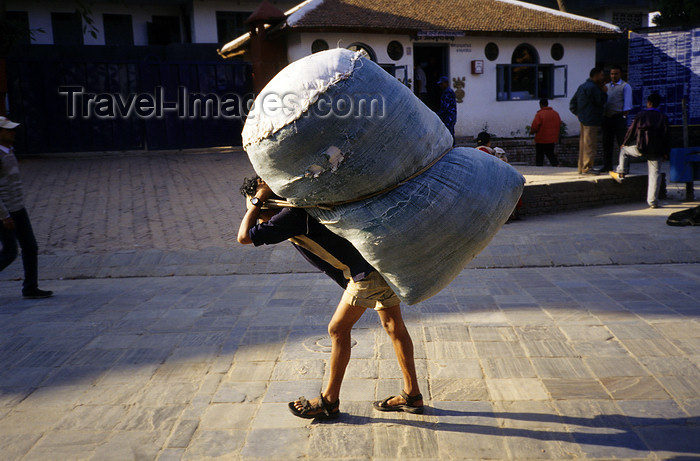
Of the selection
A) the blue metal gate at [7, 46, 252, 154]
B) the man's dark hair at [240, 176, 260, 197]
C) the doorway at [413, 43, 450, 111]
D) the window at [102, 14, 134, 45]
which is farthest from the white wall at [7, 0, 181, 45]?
the man's dark hair at [240, 176, 260, 197]

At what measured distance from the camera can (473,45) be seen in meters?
17.1

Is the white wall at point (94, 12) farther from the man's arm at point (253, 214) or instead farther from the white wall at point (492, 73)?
the man's arm at point (253, 214)

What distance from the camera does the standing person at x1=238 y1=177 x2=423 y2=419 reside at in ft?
9.72

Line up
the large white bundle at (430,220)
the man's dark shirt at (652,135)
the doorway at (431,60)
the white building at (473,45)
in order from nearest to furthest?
the large white bundle at (430,220) → the man's dark shirt at (652,135) → the white building at (473,45) → the doorway at (431,60)

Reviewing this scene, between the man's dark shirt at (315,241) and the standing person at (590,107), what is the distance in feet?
28.3

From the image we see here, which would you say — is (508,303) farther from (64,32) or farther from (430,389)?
(64,32)

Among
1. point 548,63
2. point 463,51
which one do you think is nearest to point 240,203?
point 463,51

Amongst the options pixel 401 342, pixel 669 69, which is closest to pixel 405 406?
pixel 401 342

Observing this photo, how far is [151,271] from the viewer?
7.14 meters

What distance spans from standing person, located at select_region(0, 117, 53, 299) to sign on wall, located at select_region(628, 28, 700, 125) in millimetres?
15805

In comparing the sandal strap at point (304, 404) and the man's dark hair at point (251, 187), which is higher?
the man's dark hair at point (251, 187)

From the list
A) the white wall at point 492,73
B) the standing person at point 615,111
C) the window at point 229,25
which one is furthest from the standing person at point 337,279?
Answer: the window at point 229,25

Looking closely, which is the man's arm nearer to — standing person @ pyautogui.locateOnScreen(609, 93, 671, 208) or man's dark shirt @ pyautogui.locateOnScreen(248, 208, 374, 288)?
man's dark shirt @ pyautogui.locateOnScreen(248, 208, 374, 288)

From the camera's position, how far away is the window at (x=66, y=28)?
19078mm
